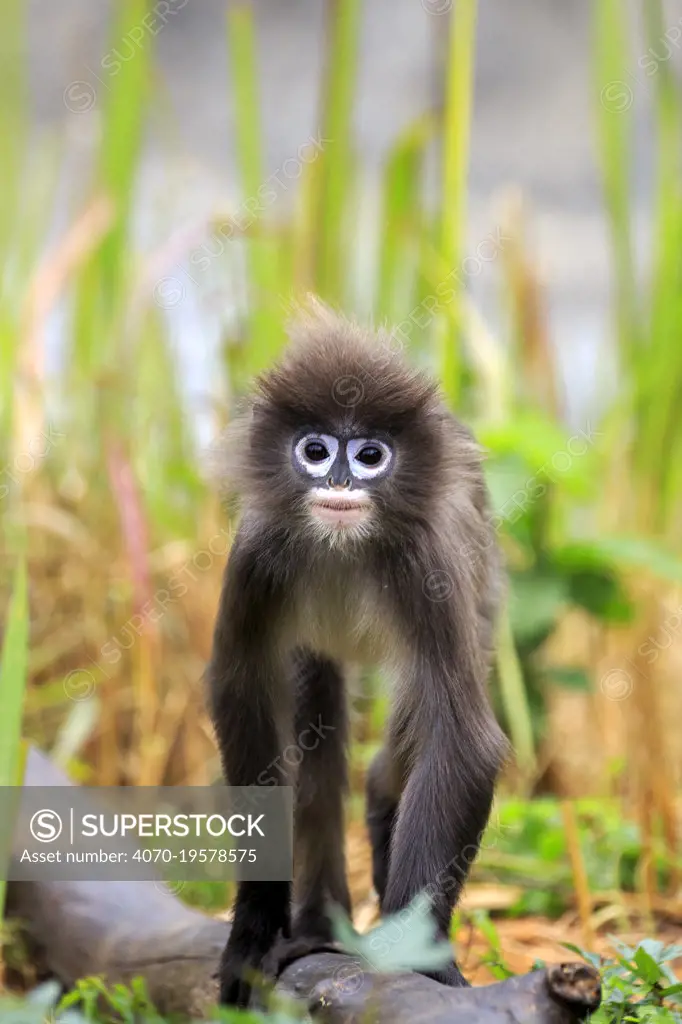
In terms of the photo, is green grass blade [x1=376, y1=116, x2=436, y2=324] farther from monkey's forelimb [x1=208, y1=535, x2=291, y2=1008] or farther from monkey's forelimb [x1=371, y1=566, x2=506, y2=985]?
monkey's forelimb [x1=371, y1=566, x2=506, y2=985]

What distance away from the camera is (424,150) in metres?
4.17

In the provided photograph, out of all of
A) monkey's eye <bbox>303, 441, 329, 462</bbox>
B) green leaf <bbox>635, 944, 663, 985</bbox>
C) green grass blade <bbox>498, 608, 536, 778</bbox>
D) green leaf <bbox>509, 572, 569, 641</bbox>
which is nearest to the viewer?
green leaf <bbox>635, 944, 663, 985</bbox>

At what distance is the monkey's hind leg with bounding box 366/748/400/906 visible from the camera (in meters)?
2.46

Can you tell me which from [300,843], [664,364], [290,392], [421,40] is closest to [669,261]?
[664,364]

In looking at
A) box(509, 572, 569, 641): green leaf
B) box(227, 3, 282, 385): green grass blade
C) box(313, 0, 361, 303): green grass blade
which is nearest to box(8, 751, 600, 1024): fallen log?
box(509, 572, 569, 641): green leaf

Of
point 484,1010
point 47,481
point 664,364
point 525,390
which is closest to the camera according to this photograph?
point 484,1010

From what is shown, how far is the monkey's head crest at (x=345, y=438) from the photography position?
2152mm

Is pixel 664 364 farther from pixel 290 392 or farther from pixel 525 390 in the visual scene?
pixel 290 392

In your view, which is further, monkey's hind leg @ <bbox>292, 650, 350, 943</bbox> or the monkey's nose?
monkey's hind leg @ <bbox>292, 650, 350, 943</bbox>

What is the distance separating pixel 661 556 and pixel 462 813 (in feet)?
5.31

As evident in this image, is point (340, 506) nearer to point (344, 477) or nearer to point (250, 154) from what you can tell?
point (344, 477)

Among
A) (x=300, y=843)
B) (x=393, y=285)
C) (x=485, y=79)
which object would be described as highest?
(x=485, y=79)

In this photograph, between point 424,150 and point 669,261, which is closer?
point 669,261

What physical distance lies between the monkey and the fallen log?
12 centimetres
